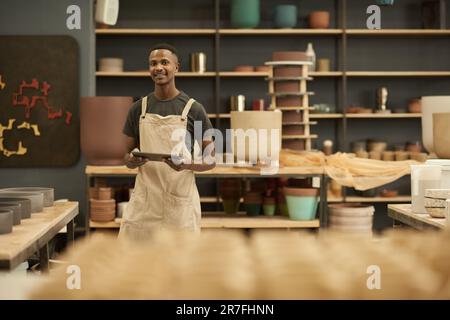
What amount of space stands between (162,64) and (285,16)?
12.6ft

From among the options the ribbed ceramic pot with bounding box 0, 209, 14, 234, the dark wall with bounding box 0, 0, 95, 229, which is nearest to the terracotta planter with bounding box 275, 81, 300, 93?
the dark wall with bounding box 0, 0, 95, 229

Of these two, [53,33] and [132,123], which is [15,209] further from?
[53,33]

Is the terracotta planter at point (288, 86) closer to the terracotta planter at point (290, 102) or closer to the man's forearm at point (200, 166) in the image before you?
the terracotta planter at point (290, 102)

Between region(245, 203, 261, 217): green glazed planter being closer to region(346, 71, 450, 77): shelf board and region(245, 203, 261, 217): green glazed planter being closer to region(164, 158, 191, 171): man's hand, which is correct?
region(164, 158, 191, 171): man's hand

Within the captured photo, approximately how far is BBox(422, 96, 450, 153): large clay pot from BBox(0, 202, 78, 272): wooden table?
5.93ft

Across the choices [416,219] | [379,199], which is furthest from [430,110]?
[379,199]

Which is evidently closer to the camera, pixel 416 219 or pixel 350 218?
pixel 416 219

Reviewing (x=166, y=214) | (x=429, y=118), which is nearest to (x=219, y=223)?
(x=166, y=214)

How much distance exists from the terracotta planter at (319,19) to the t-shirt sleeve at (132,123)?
3.82 m

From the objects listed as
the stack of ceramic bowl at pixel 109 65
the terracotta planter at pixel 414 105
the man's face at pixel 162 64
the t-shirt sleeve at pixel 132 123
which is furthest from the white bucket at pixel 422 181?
the stack of ceramic bowl at pixel 109 65

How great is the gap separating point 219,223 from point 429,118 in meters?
1.56

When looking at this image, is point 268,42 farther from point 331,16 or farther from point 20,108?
point 20,108

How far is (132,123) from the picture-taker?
→ 329cm

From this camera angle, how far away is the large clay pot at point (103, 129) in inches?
185
